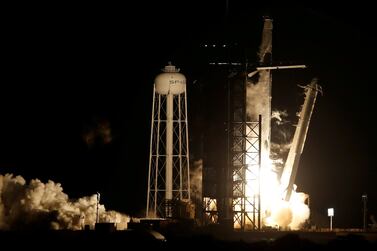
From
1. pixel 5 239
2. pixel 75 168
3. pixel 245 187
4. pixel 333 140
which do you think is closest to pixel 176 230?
pixel 245 187

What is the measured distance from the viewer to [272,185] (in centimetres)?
6153

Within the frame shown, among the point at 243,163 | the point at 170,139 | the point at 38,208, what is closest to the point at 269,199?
the point at 243,163

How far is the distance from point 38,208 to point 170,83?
1060 cm

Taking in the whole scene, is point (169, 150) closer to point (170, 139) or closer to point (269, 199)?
point (170, 139)

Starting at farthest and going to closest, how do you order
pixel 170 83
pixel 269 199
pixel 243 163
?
pixel 269 199 < pixel 170 83 < pixel 243 163

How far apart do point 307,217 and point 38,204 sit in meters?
16.6

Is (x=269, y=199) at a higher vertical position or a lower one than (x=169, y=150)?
lower

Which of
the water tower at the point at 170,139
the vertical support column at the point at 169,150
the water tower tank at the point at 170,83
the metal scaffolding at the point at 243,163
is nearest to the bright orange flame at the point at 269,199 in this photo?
the metal scaffolding at the point at 243,163

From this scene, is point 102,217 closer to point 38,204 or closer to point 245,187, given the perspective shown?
point 38,204

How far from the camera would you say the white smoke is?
5634 cm

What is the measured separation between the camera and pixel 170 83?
60.0 m

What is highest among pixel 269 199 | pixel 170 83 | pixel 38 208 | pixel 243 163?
pixel 170 83

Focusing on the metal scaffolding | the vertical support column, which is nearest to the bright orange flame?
the metal scaffolding

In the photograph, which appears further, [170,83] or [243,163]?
[170,83]
